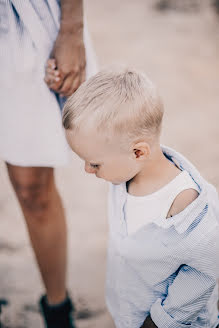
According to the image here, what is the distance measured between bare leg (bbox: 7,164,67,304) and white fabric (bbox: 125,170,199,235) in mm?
411

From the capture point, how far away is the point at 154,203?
106 cm

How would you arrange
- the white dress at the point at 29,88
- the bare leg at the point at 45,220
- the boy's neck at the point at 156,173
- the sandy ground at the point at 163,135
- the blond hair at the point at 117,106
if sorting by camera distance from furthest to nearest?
the sandy ground at the point at 163,135
the bare leg at the point at 45,220
the white dress at the point at 29,88
the boy's neck at the point at 156,173
the blond hair at the point at 117,106

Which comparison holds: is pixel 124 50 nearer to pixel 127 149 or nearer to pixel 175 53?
pixel 175 53

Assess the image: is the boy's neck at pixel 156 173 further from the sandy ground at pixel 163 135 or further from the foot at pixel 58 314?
the sandy ground at pixel 163 135

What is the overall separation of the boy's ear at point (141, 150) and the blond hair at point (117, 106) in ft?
0.07

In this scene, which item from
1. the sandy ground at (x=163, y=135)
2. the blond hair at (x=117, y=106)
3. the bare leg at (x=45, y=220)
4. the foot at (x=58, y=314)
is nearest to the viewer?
the blond hair at (x=117, y=106)

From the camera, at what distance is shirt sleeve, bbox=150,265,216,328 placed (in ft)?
3.33

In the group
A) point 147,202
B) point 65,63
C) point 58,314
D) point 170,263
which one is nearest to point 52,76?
point 65,63

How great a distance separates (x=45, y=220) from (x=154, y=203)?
0.55 m

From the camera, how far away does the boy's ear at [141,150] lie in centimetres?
97

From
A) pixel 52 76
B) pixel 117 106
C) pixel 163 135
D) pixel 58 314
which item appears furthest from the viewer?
pixel 163 135

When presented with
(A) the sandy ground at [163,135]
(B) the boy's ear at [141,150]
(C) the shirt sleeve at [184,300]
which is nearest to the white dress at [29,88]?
(B) the boy's ear at [141,150]

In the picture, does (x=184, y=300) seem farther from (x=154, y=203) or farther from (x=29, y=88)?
(x=29, y=88)

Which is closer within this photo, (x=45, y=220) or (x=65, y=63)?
(x=65, y=63)
